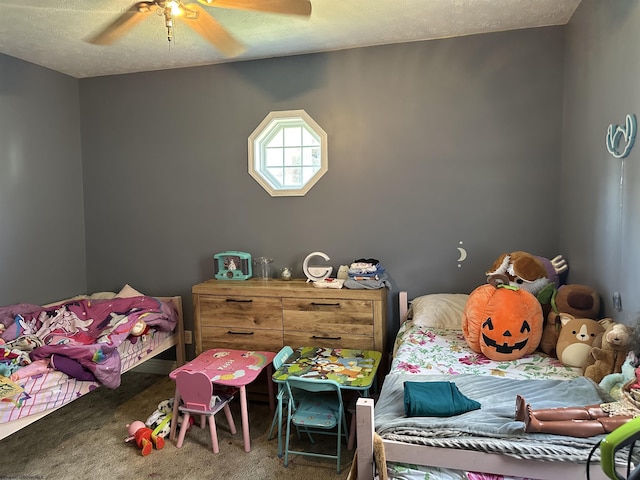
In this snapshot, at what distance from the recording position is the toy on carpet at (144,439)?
2.51 m

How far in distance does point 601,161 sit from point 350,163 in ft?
4.98

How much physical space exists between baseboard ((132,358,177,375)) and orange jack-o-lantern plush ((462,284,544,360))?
2421 mm

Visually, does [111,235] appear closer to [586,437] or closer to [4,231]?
[4,231]

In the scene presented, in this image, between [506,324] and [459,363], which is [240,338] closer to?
[459,363]

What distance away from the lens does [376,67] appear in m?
3.13

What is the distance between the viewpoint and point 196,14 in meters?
2.19

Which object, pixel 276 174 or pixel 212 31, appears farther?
pixel 276 174

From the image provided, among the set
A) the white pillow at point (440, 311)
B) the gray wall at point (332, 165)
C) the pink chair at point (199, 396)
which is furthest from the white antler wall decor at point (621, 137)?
the pink chair at point (199, 396)

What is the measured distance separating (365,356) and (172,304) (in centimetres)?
159

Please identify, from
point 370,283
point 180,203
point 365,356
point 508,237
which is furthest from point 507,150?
point 180,203

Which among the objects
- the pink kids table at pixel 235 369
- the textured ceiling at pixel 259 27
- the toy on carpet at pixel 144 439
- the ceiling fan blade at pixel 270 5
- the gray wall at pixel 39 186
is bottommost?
the toy on carpet at pixel 144 439

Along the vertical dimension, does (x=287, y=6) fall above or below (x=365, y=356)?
above

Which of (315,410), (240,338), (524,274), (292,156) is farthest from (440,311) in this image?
(292,156)

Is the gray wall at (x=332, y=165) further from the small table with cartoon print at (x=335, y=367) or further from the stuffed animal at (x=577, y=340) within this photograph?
the small table with cartoon print at (x=335, y=367)
